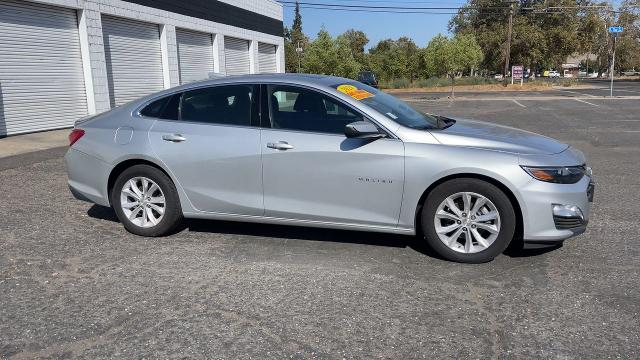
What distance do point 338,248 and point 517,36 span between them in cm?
6343

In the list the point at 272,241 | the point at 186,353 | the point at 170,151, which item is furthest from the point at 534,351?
the point at 170,151

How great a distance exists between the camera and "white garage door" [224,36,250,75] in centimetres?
2408

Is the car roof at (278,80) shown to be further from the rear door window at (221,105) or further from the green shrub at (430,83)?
the green shrub at (430,83)

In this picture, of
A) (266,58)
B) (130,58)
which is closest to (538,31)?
(266,58)

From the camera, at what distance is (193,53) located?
21062 mm

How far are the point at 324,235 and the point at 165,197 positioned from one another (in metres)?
1.57

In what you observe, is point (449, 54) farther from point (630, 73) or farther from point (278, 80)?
point (630, 73)

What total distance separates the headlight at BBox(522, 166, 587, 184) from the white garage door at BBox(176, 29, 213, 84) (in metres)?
17.1

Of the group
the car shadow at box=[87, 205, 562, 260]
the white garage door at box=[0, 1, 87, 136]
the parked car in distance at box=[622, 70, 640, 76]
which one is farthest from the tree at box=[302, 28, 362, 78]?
→ the parked car in distance at box=[622, 70, 640, 76]

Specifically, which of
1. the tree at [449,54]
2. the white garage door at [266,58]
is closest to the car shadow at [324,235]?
the white garage door at [266,58]

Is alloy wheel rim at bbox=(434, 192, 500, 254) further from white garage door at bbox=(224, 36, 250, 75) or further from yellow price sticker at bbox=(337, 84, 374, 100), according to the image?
white garage door at bbox=(224, 36, 250, 75)

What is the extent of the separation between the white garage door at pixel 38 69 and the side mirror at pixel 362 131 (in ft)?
38.7

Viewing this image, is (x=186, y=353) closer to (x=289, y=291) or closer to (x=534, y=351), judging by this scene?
(x=289, y=291)

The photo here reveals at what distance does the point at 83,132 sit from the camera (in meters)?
5.34
